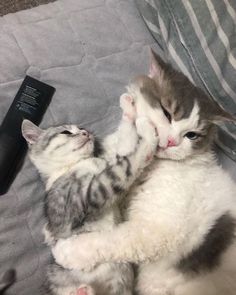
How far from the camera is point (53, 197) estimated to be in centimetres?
132

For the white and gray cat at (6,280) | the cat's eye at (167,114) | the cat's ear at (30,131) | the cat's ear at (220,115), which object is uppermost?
the cat's ear at (220,115)

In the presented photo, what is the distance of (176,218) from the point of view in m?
1.36

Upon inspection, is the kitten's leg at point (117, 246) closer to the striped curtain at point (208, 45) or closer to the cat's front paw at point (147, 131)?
the cat's front paw at point (147, 131)

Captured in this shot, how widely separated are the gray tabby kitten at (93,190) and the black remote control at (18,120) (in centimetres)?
15

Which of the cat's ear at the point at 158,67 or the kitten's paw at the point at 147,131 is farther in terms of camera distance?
the cat's ear at the point at 158,67

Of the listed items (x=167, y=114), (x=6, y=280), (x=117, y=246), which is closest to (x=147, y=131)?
(x=167, y=114)

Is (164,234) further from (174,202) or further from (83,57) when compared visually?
(83,57)

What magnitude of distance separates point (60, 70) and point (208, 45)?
0.53m

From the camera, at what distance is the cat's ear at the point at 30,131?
1.46 metres

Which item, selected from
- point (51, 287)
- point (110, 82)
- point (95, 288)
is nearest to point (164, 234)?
point (95, 288)

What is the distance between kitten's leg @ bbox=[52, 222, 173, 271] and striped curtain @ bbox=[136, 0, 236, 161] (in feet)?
1.44

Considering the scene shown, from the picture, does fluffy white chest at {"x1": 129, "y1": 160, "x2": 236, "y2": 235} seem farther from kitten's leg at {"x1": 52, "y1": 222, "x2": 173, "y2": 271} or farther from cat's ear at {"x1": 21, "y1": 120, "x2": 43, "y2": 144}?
cat's ear at {"x1": 21, "y1": 120, "x2": 43, "y2": 144}

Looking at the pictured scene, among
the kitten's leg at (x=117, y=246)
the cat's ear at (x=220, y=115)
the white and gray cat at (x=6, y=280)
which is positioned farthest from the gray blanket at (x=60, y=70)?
the cat's ear at (x=220, y=115)

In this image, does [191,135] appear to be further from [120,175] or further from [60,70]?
[60,70]
